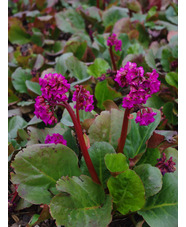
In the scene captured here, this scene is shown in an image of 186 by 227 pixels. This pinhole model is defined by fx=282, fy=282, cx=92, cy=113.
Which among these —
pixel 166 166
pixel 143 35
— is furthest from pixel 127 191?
pixel 143 35

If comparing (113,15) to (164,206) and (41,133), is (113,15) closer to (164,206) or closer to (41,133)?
(41,133)

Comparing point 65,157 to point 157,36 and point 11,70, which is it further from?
point 157,36

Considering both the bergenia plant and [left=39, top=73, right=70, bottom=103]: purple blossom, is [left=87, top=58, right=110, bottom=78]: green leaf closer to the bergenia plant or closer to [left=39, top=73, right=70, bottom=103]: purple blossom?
the bergenia plant

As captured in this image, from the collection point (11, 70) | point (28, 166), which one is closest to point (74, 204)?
point (28, 166)

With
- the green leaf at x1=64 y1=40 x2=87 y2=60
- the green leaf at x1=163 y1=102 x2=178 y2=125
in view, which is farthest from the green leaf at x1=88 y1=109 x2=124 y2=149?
the green leaf at x1=64 y1=40 x2=87 y2=60

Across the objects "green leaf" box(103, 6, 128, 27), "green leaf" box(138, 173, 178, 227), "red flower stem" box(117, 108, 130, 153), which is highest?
"green leaf" box(103, 6, 128, 27)

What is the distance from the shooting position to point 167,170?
1.23 meters

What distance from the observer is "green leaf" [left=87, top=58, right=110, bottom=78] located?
1896 mm

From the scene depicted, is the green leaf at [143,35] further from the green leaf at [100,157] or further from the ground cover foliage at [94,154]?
the green leaf at [100,157]

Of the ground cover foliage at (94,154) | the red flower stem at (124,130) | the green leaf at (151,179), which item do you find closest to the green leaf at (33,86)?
the ground cover foliage at (94,154)

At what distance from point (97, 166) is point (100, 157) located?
2.2 inches

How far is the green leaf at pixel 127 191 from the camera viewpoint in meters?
1.10

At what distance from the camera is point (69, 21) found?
2605 mm

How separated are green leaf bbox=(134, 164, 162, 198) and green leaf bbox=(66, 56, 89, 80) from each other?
896 mm
